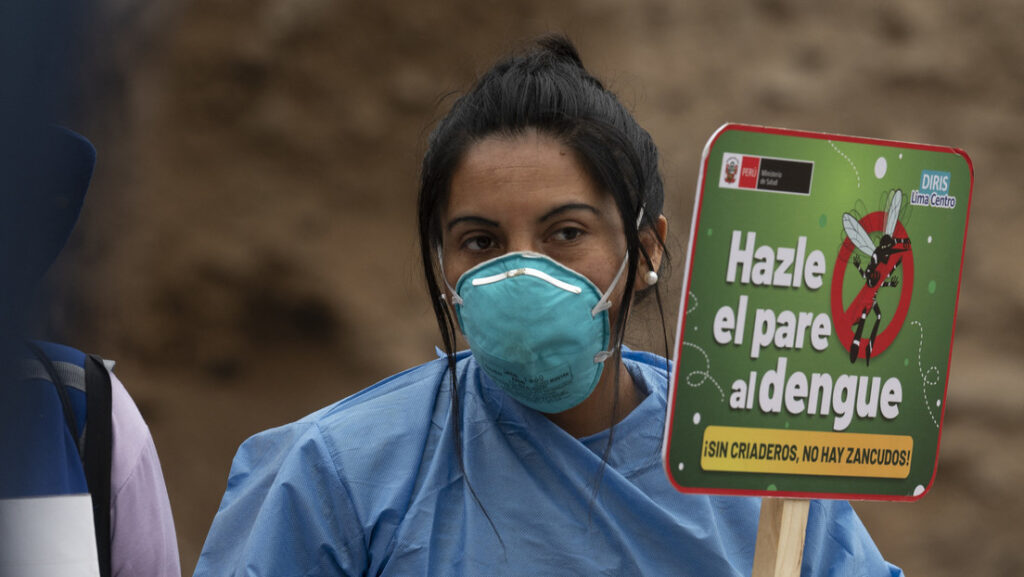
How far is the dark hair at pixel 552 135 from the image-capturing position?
4.89 ft

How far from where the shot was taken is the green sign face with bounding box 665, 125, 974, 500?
1.20 m

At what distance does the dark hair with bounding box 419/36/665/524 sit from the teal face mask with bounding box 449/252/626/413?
7 centimetres

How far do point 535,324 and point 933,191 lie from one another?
48 centimetres

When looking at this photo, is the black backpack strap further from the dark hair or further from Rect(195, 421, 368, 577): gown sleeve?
the dark hair

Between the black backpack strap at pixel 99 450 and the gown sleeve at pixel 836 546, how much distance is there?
86 centimetres

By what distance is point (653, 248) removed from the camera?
1.58 m

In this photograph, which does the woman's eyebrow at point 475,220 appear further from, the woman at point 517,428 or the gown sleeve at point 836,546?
the gown sleeve at point 836,546

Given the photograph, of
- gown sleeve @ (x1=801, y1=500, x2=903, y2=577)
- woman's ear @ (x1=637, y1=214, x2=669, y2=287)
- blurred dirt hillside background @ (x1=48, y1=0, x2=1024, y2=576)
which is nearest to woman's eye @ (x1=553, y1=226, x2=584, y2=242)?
woman's ear @ (x1=637, y1=214, x2=669, y2=287)

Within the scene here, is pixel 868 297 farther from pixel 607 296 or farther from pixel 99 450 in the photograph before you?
pixel 99 450

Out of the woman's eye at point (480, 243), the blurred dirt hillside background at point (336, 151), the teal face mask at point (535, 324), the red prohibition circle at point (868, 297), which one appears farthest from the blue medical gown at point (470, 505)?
the blurred dirt hillside background at point (336, 151)

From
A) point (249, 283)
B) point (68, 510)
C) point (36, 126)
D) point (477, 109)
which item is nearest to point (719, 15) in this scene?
point (249, 283)

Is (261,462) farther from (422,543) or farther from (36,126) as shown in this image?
(36,126)

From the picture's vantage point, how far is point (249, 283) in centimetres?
359

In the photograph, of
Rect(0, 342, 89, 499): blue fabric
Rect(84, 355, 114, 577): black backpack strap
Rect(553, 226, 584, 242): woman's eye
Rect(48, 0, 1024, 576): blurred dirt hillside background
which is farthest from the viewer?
Rect(48, 0, 1024, 576): blurred dirt hillside background
